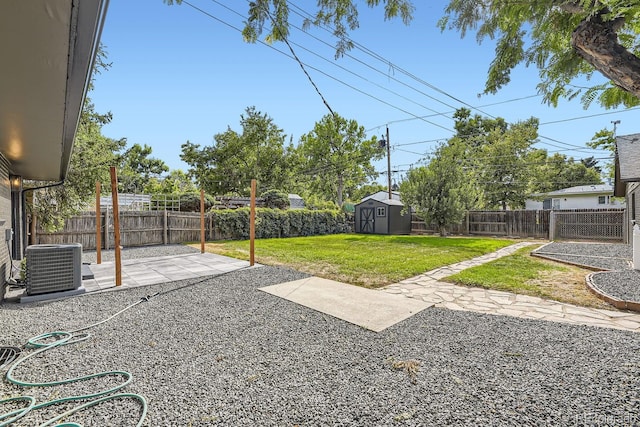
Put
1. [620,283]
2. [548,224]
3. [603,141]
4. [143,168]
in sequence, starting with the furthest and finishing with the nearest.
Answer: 1. [143,168]
2. [603,141]
3. [548,224]
4. [620,283]

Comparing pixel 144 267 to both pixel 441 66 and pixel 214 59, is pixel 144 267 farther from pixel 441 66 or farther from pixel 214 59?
pixel 441 66

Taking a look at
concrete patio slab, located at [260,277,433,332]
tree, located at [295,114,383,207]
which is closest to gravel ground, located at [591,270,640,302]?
concrete patio slab, located at [260,277,433,332]

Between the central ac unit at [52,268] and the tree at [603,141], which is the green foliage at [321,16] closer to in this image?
the central ac unit at [52,268]

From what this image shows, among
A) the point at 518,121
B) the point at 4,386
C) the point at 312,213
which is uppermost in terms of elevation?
the point at 518,121

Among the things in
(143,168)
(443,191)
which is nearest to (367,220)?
(443,191)

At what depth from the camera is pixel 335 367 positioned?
2.38 m

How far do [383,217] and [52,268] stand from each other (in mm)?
15367

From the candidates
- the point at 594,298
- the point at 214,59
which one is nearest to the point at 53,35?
the point at 594,298

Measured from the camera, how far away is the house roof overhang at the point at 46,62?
115cm

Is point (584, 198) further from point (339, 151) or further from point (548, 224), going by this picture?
point (339, 151)

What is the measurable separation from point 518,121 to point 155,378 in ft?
92.0

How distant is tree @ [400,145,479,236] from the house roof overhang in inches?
555

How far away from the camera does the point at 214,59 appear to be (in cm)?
723

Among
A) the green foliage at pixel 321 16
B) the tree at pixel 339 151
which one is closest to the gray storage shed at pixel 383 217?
the tree at pixel 339 151
